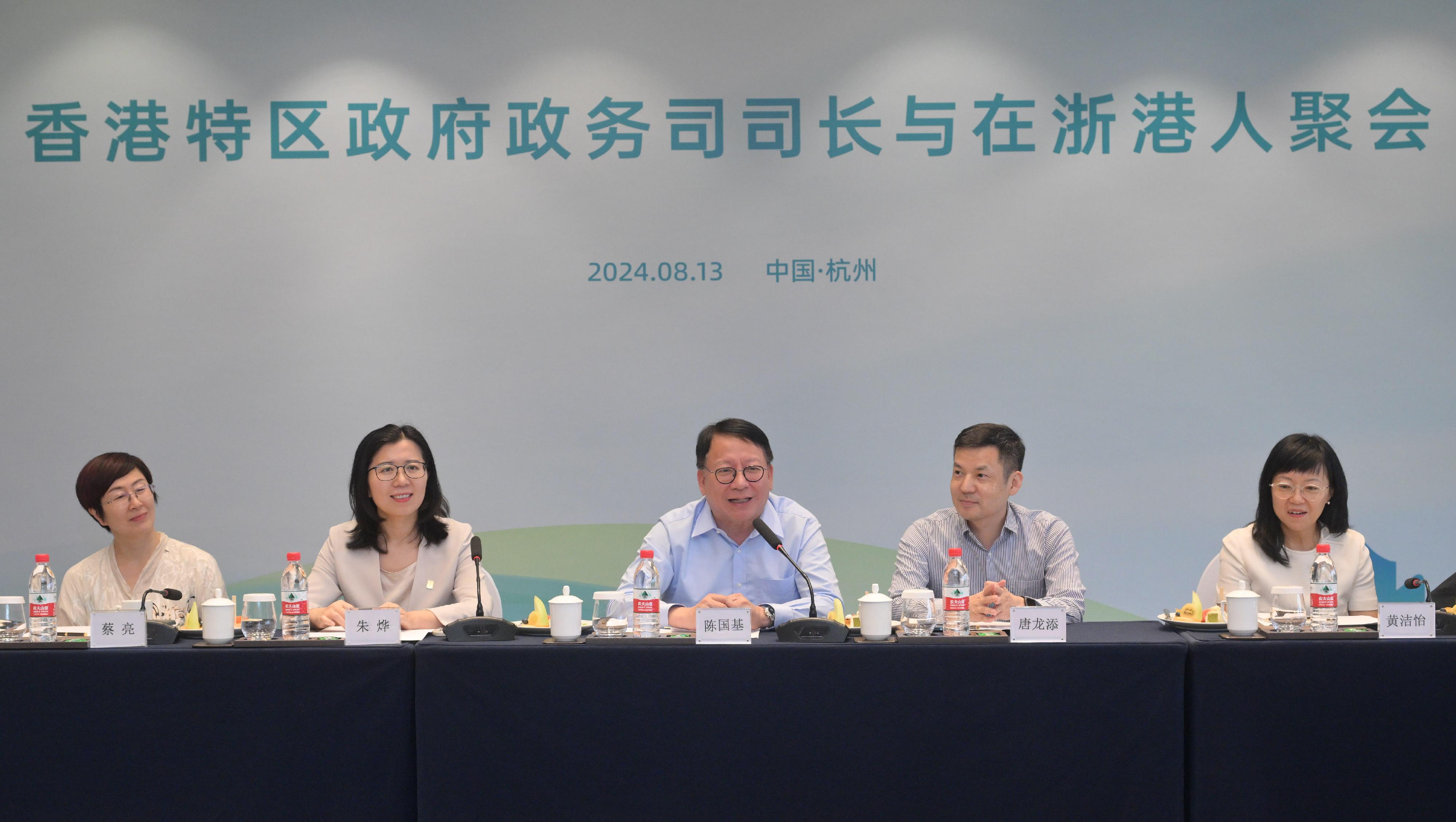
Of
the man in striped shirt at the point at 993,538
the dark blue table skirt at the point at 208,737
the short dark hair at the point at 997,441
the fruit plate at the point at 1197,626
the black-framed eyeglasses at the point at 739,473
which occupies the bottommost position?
the dark blue table skirt at the point at 208,737

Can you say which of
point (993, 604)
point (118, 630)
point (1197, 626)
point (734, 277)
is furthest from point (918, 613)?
point (734, 277)

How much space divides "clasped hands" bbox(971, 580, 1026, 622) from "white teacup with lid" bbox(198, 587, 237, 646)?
5.56 ft

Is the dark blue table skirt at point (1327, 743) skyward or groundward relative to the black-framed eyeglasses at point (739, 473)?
groundward

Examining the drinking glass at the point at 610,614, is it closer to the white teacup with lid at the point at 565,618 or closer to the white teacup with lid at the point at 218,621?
the white teacup with lid at the point at 565,618

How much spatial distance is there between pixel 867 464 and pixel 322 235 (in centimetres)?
232

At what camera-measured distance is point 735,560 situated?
3.07m

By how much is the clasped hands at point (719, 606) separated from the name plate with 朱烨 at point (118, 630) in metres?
1.15

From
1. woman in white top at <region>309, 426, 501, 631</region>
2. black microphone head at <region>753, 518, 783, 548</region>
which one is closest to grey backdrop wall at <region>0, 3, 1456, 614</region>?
woman in white top at <region>309, 426, 501, 631</region>

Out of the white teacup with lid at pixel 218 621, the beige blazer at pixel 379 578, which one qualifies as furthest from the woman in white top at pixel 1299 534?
the white teacup with lid at pixel 218 621

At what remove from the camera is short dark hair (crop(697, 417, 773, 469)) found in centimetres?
293

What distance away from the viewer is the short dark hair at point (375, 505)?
2.97 m

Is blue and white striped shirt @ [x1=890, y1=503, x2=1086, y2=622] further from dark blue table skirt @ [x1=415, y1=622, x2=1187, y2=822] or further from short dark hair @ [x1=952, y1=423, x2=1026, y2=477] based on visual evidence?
dark blue table skirt @ [x1=415, y1=622, x2=1187, y2=822]

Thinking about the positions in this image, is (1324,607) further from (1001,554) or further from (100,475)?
(100,475)

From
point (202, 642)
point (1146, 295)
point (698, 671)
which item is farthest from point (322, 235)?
point (1146, 295)
